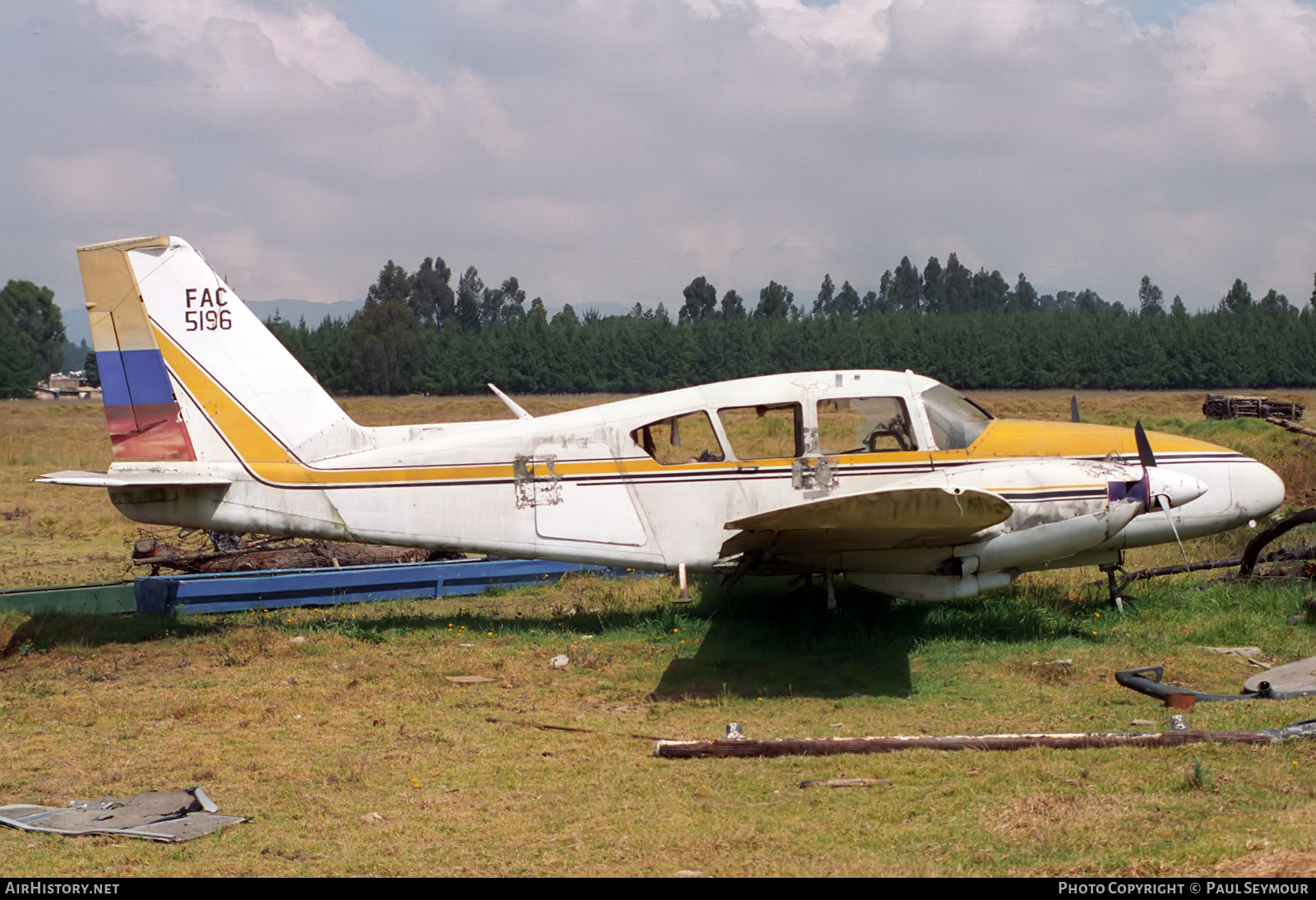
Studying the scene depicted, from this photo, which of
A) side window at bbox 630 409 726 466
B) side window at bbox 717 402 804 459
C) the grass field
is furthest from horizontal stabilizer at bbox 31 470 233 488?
side window at bbox 717 402 804 459

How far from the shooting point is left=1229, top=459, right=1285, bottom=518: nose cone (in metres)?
10.2

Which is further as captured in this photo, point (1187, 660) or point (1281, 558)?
point (1281, 558)

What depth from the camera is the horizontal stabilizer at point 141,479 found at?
31.3 ft

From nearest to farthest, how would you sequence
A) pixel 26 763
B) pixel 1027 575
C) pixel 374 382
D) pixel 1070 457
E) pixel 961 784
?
pixel 961 784 → pixel 26 763 → pixel 1070 457 → pixel 1027 575 → pixel 374 382

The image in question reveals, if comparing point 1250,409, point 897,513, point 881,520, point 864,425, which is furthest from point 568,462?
point 1250,409

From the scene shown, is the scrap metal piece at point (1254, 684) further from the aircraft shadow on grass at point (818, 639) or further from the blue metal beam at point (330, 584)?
the blue metal beam at point (330, 584)

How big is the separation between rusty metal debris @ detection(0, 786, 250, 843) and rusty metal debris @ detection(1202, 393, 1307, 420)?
33.9ft

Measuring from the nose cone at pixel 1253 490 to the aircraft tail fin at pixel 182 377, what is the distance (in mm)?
8235

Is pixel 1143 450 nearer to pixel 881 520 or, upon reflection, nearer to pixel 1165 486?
pixel 1165 486

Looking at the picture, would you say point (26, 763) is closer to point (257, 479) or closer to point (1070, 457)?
point (257, 479)

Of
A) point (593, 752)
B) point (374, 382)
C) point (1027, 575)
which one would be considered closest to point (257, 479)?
point (593, 752)

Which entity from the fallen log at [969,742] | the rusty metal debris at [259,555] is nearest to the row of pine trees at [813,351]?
the rusty metal debris at [259,555]

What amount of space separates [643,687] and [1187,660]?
4.34 metres

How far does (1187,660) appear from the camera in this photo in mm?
8859
